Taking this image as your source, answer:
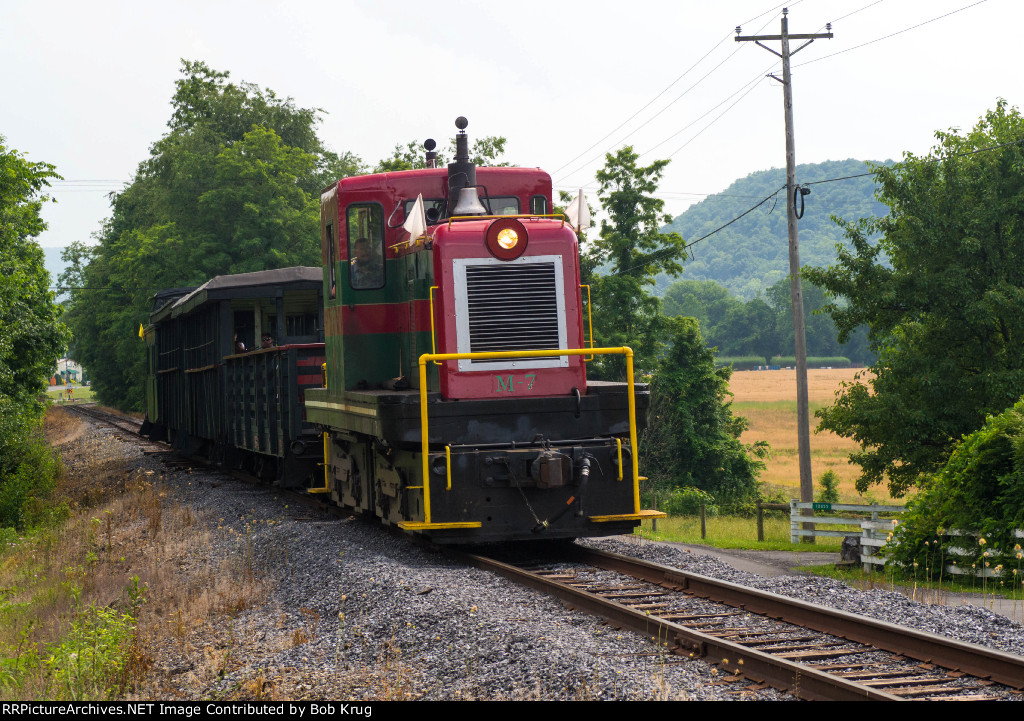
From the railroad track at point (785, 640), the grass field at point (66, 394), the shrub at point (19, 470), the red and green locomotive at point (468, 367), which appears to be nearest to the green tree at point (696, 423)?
the shrub at point (19, 470)

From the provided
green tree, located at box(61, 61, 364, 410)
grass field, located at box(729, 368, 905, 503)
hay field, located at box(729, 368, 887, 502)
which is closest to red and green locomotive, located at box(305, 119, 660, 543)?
grass field, located at box(729, 368, 905, 503)

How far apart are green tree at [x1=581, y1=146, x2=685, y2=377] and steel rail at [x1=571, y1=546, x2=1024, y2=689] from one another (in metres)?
28.0

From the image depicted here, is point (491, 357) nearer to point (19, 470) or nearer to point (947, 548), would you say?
point (947, 548)

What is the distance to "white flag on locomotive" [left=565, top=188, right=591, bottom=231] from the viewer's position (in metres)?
10.0

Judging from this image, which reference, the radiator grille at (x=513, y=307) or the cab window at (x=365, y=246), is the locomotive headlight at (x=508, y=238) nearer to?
the radiator grille at (x=513, y=307)

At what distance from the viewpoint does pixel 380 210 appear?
34.1 ft

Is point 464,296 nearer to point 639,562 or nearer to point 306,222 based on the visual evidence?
point 639,562

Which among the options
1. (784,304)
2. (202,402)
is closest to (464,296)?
(202,402)

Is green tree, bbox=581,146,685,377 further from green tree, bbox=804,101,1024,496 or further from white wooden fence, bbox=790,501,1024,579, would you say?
white wooden fence, bbox=790,501,1024,579

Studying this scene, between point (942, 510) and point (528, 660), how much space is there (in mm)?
7190

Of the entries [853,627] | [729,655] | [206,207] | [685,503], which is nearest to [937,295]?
[685,503]

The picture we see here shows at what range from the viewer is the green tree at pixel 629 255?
121 feet

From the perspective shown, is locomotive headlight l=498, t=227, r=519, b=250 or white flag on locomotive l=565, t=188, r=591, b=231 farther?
white flag on locomotive l=565, t=188, r=591, b=231

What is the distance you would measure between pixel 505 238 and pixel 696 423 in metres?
30.4
